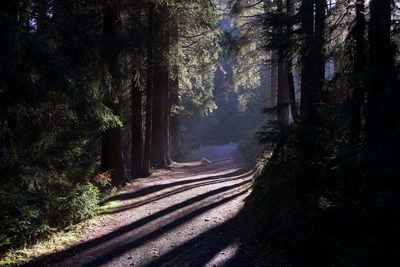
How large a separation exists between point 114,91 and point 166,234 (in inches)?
196

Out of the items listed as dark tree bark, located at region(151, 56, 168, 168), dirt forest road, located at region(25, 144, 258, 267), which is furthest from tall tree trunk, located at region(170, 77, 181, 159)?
dirt forest road, located at region(25, 144, 258, 267)

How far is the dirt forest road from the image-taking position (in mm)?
7242

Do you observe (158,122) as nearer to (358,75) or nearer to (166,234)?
(166,234)

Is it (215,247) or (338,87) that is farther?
(338,87)

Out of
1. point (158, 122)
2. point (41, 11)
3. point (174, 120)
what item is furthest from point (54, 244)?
point (174, 120)

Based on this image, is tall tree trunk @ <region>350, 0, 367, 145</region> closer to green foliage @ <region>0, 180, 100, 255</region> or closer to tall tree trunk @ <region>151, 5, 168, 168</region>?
green foliage @ <region>0, 180, 100, 255</region>

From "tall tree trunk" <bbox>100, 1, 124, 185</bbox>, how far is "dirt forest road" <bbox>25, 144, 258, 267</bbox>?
0.95 meters

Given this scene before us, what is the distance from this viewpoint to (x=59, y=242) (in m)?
8.20

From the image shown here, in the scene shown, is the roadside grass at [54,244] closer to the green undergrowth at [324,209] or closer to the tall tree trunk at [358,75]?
the green undergrowth at [324,209]

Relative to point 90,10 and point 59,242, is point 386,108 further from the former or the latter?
point 90,10

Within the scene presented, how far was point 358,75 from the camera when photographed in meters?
5.65

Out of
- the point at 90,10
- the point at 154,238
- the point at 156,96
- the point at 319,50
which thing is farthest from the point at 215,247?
the point at 156,96

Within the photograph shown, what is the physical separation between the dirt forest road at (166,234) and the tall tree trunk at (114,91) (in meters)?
0.95

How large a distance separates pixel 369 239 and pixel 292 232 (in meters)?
2.03
